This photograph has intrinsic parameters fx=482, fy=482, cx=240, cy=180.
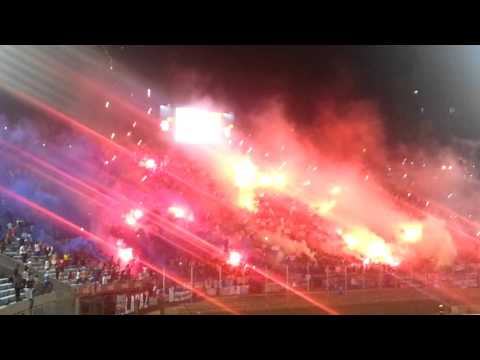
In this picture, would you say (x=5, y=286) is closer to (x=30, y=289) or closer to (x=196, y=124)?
(x=30, y=289)

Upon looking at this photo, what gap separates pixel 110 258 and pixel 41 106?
132 centimetres

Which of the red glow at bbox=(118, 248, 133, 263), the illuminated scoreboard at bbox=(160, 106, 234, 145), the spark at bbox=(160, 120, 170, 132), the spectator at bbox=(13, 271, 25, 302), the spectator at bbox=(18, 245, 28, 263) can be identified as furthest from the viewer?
the spark at bbox=(160, 120, 170, 132)

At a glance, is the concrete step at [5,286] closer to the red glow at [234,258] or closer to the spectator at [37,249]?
the spectator at [37,249]

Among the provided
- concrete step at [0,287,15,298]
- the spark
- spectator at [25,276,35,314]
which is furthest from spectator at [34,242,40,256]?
the spark

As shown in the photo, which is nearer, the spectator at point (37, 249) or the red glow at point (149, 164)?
the spectator at point (37, 249)

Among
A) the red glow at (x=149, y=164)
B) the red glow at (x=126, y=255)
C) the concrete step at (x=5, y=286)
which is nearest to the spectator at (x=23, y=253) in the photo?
the concrete step at (x=5, y=286)

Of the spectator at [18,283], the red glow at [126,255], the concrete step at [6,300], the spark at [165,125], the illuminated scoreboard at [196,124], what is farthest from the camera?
the spark at [165,125]

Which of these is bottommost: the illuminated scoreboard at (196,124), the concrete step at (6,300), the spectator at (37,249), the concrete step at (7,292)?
the concrete step at (6,300)

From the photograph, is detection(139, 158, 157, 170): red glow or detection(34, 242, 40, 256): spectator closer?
detection(34, 242, 40, 256): spectator

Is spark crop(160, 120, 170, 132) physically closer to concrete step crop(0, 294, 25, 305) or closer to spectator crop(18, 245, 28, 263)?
spectator crop(18, 245, 28, 263)

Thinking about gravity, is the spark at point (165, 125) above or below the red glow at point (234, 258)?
above

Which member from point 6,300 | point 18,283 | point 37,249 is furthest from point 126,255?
point 6,300
